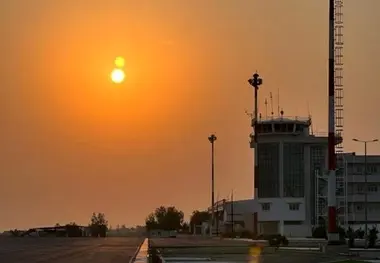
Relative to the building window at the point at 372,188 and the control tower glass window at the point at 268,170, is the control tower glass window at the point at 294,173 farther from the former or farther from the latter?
the building window at the point at 372,188

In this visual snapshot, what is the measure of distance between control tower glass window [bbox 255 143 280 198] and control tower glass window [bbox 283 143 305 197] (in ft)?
6.31

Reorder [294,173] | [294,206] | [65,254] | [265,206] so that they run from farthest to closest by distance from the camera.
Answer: [294,173], [294,206], [265,206], [65,254]

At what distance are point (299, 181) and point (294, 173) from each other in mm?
2023

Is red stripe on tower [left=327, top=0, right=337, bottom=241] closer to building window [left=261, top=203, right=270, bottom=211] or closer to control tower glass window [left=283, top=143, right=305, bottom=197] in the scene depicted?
building window [left=261, top=203, right=270, bottom=211]

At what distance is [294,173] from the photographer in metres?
159

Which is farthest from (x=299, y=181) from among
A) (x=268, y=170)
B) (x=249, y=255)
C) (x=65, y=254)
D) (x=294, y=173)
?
(x=65, y=254)

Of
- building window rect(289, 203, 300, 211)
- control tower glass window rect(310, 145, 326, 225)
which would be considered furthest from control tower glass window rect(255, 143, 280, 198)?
control tower glass window rect(310, 145, 326, 225)

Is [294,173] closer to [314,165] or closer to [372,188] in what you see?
[314,165]

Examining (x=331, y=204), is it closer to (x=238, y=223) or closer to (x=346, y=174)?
(x=346, y=174)

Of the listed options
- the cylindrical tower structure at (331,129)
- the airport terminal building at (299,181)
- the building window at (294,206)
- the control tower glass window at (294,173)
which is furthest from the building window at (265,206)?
the cylindrical tower structure at (331,129)

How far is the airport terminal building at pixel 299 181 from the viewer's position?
150 metres

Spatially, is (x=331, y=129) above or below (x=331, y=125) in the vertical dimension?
below

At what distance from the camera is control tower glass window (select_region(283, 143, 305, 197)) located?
157500 mm

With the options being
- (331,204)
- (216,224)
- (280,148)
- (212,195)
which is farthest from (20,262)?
(216,224)
